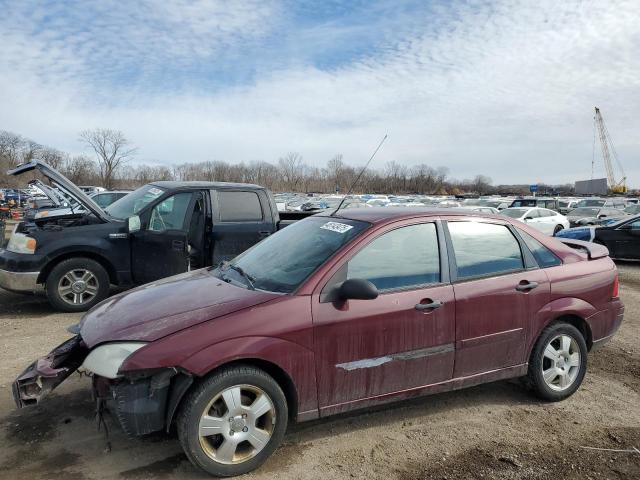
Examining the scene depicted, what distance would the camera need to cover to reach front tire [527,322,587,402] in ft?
13.0

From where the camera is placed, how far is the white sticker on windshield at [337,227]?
3.67 m

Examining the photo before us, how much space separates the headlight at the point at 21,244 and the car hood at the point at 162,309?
350cm

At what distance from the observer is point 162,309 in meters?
3.14

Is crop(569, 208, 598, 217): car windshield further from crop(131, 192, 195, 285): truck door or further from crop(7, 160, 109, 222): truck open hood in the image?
crop(7, 160, 109, 222): truck open hood

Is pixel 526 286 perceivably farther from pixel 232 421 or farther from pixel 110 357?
pixel 110 357

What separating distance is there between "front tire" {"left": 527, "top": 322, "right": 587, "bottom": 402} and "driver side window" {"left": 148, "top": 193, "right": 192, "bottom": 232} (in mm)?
4818

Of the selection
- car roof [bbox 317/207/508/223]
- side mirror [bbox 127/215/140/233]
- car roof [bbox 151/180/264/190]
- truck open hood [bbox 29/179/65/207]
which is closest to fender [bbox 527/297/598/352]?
car roof [bbox 317/207/508/223]

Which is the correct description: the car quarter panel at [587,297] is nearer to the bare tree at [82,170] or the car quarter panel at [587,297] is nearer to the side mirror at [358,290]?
the side mirror at [358,290]

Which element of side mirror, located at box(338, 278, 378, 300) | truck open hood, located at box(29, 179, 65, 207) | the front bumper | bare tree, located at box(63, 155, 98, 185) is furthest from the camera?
bare tree, located at box(63, 155, 98, 185)

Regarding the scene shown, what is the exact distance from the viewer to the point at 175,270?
657 centimetres

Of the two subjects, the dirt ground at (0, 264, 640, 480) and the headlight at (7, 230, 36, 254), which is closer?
the dirt ground at (0, 264, 640, 480)

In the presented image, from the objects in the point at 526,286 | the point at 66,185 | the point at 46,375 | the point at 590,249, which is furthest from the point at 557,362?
the point at 66,185

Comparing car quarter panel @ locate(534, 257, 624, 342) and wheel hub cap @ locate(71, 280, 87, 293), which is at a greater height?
car quarter panel @ locate(534, 257, 624, 342)

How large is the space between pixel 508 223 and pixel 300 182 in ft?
375
